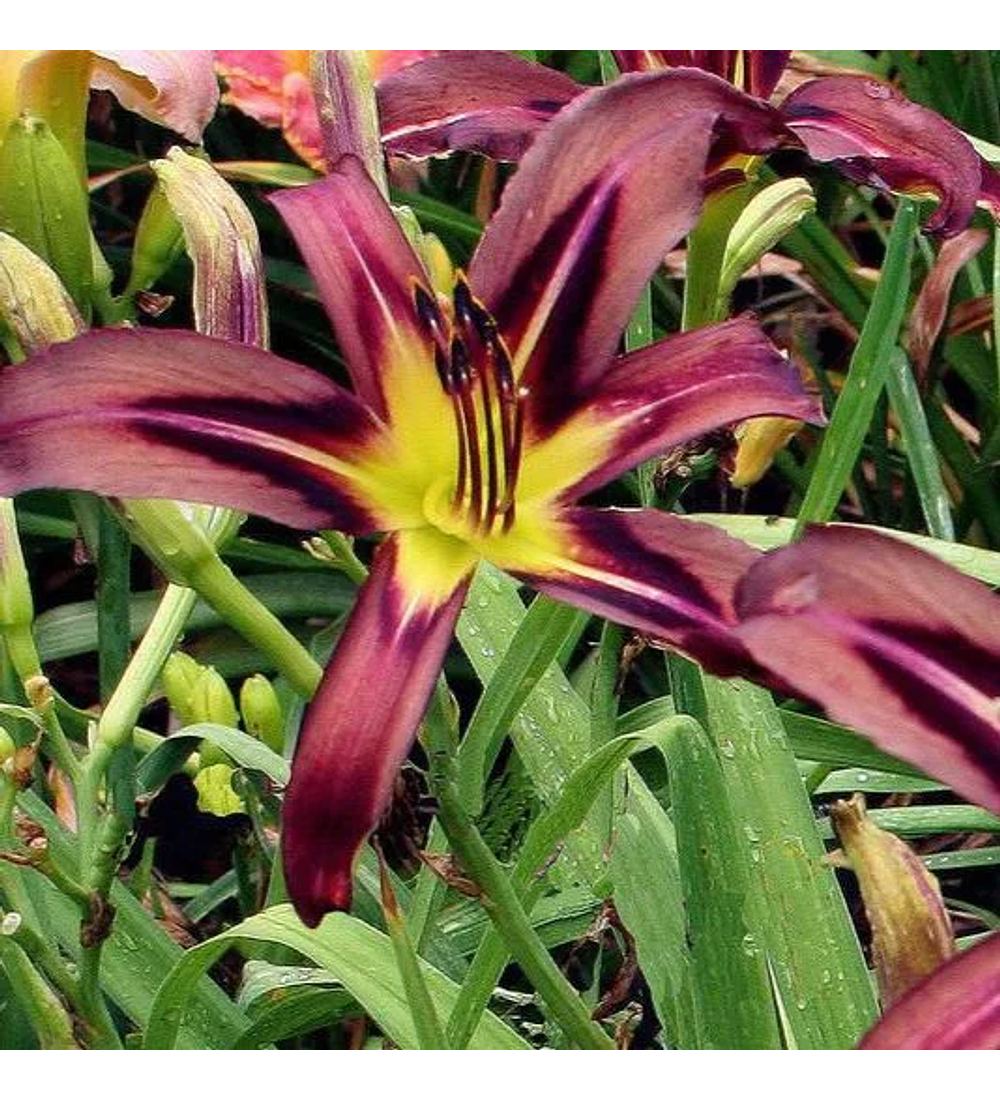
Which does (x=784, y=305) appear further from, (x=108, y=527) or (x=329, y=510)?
(x=329, y=510)

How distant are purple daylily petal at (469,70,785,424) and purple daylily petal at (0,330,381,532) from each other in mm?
54

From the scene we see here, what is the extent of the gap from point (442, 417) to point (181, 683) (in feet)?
1.36

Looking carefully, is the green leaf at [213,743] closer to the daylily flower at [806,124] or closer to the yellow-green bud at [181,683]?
the yellow-green bud at [181,683]

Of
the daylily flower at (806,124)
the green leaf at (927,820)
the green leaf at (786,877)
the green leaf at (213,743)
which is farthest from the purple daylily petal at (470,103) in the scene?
the green leaf at (927,820)

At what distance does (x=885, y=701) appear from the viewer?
0.33 m

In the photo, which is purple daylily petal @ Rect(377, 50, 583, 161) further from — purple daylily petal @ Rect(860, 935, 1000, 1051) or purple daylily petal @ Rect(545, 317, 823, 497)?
purple daylily petal @ Rect(860, 935, 1000, 1051)

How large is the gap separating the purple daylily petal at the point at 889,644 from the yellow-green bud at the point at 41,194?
12.6 inches

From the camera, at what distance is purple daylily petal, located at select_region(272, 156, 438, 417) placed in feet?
1.53

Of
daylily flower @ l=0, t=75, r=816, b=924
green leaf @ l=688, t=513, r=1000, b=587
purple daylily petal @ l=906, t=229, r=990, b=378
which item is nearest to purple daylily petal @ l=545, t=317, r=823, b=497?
daylily flower @ l=0, t=75, r=816, b=924

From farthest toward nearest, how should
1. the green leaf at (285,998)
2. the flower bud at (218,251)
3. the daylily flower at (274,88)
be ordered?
the daylily flower at (274,88) → the green leaf at (285,998) → the flower bud at (218,251)

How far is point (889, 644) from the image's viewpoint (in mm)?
335

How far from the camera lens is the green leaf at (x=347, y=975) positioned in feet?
2.11

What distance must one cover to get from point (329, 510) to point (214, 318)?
11 centimetres

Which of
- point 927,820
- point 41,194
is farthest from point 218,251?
point 927,820
